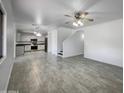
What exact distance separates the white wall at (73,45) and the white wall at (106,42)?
125cm

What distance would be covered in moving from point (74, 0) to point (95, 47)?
438 centimetres

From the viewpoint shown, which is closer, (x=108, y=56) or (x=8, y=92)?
(x=8, y=92)

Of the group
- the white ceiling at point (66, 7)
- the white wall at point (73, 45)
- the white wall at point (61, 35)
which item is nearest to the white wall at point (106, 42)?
the white ceiling at point (66, 7)

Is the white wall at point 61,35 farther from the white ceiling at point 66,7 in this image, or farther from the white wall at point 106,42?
the white ceiling at point 66,7

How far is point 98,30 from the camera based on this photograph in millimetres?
5820

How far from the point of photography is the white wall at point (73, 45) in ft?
23.3

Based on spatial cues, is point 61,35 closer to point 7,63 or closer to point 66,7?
point 66,7

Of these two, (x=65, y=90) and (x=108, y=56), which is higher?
(x=108, y=56)

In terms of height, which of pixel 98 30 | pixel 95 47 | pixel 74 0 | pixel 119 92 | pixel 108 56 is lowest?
pixel 119 92

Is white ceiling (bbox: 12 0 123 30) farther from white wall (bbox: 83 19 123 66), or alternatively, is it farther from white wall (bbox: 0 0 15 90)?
white wall (bbox: 83 19 123 66)

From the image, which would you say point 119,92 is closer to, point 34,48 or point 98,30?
point 98,30

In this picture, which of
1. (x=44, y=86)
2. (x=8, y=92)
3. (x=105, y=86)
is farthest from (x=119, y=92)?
(x=8, y=92)

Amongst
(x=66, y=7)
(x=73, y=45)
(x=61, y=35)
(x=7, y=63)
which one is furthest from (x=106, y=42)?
(x=7, y=63)

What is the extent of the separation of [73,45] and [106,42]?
3.03m
